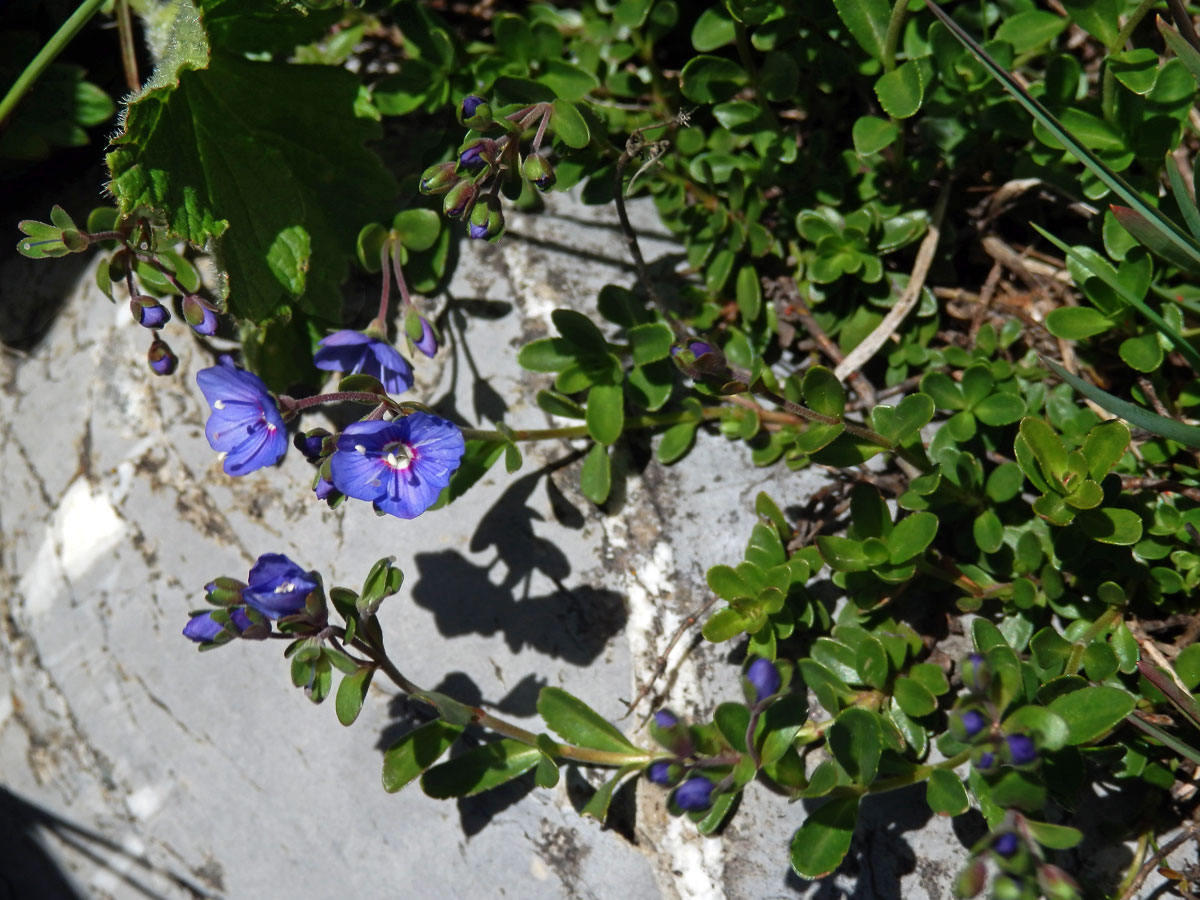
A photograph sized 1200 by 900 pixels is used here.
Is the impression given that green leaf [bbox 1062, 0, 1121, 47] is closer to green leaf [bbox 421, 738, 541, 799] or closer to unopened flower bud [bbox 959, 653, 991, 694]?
unopened flower bud [bbox 959, 653, 991, 694]

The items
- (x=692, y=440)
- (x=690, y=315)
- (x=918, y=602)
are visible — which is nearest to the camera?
(x=918, y=602)

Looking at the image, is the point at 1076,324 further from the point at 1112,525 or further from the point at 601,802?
the point at 601,802

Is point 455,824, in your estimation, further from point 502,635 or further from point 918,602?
point 918,602

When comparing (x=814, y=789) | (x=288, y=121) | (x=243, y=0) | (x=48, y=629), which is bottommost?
(x=48, y=629)

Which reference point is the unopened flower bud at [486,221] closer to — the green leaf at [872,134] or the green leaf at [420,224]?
the green leaf at [420,224]

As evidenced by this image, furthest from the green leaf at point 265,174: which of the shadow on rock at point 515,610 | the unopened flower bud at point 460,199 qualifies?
the shadow on rock at point 515,610

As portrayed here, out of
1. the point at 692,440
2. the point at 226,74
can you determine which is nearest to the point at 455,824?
the point at 692,440

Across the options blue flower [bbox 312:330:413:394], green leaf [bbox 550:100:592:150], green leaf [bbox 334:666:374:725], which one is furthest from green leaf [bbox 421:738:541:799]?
green leaf [bbox 550:100:592:150]
